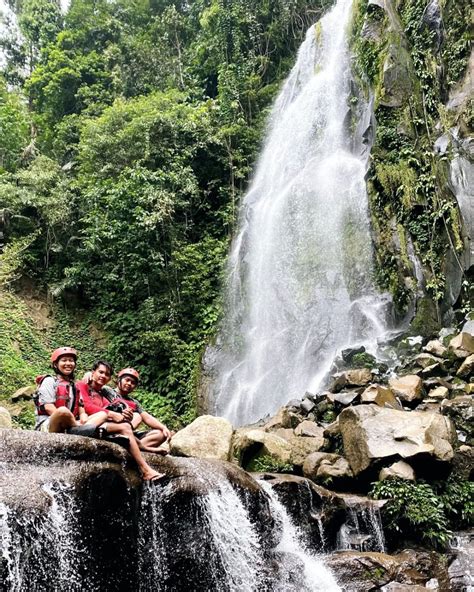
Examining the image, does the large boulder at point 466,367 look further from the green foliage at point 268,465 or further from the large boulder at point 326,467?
the green foliage at point 268,465

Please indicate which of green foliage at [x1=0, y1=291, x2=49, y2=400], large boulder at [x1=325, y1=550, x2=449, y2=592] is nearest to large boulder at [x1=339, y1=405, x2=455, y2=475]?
large boulder at [x1=325, y1=550, x2=449, y2=592]

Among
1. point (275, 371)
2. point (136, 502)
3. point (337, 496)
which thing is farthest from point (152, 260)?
point (136, 502)

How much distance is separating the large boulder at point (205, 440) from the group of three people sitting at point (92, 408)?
1871 millimetres

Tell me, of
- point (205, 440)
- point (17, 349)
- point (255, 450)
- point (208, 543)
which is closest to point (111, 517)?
point (208, 543)

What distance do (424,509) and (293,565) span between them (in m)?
2.19

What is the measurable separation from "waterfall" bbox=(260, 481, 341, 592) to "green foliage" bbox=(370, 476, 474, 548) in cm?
136

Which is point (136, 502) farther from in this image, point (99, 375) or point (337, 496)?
point (337, 496)

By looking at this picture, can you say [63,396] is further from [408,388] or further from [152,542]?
[408,388]

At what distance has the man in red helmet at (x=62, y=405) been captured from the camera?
17.9 ft

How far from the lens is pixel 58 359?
5867 millimetres

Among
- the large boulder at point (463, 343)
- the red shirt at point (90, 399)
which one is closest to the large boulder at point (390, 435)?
the large boulder at point (463, 343)

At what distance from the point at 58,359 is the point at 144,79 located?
2435 cm

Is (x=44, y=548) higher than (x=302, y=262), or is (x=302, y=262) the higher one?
(x=302, y=262)

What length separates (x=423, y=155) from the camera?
1434cm
